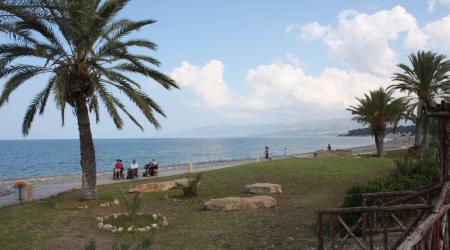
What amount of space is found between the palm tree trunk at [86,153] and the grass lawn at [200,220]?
1.73ft

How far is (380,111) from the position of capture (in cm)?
3192

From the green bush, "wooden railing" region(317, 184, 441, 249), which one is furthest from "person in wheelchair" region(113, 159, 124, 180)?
the green bush

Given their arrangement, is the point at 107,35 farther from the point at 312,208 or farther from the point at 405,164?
the point at 405,164

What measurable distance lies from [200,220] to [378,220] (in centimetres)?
500

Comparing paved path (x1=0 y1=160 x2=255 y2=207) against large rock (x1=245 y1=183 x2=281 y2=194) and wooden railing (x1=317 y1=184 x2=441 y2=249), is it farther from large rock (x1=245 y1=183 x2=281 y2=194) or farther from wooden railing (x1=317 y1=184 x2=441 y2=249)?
wooden railing (x1=317 y1=184 x2=441 y2=249)

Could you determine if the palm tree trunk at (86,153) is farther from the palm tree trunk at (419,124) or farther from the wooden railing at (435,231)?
the palm tree trunk at (419,124)

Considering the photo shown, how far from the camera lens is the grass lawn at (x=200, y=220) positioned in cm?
1022

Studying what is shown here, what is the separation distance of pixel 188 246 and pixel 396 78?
88.3ft

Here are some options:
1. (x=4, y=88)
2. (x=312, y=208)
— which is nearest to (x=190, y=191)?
(x=312, y=208)

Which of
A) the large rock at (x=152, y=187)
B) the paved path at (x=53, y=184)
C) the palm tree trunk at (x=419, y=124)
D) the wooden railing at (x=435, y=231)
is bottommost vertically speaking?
the paved path at (x=53, y=184)

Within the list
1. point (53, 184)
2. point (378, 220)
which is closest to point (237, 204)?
point (378, 220)

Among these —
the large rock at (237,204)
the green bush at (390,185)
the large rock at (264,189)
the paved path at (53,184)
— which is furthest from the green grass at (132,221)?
the paved path at (53,184)

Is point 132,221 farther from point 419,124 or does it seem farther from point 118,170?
point 419,124

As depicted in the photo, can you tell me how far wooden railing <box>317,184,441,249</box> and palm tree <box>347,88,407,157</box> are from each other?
21682mm
